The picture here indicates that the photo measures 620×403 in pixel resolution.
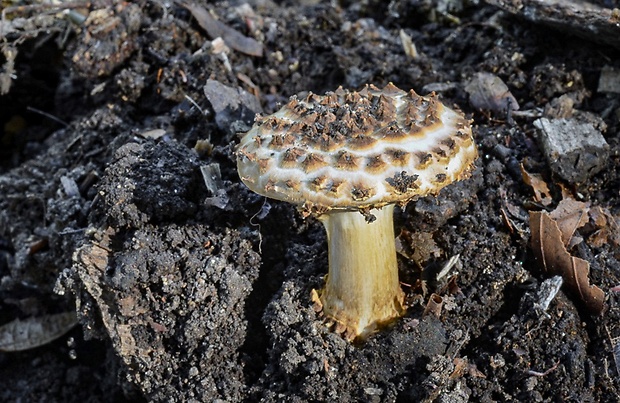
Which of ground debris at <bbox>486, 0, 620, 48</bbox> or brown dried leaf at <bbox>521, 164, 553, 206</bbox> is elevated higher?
ground debris at <bbox>486, 0, 620, 48</bbox>

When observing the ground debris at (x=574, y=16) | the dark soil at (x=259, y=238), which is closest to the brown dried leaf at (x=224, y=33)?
the dark soil at (x=259, y=238)

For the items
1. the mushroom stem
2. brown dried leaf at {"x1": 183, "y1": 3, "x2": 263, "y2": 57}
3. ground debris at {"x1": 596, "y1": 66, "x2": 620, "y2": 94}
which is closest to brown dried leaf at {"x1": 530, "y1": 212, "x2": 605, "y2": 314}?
the mushroom stem

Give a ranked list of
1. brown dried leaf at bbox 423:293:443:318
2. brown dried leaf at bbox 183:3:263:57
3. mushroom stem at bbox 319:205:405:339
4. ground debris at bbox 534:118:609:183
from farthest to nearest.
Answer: brown dried leaf at bbox 183:3:263:57
ground debris at bbox 534:118:609:183
brown dried leaf at bbox 423:293:443:318
mushroom stem at bbox 319:205:405:339

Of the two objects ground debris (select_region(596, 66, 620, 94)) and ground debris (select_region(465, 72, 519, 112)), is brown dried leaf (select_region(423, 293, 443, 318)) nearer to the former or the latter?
ground debris (select_region(465, 72, 519, 112))

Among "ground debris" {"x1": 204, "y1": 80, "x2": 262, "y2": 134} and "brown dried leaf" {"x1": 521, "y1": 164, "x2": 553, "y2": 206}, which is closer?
"brown dried leaf" {"x1": 521, "y1": 164, "x2": 553, "y2": 206}

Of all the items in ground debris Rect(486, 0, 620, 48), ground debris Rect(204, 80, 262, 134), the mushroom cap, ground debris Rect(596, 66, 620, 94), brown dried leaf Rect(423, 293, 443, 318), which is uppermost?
the mushroom cap

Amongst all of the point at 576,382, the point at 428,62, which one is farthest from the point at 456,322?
the point at 428,62

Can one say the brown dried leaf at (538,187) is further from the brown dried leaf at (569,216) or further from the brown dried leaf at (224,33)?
the brown dried leaf at (224,33)
